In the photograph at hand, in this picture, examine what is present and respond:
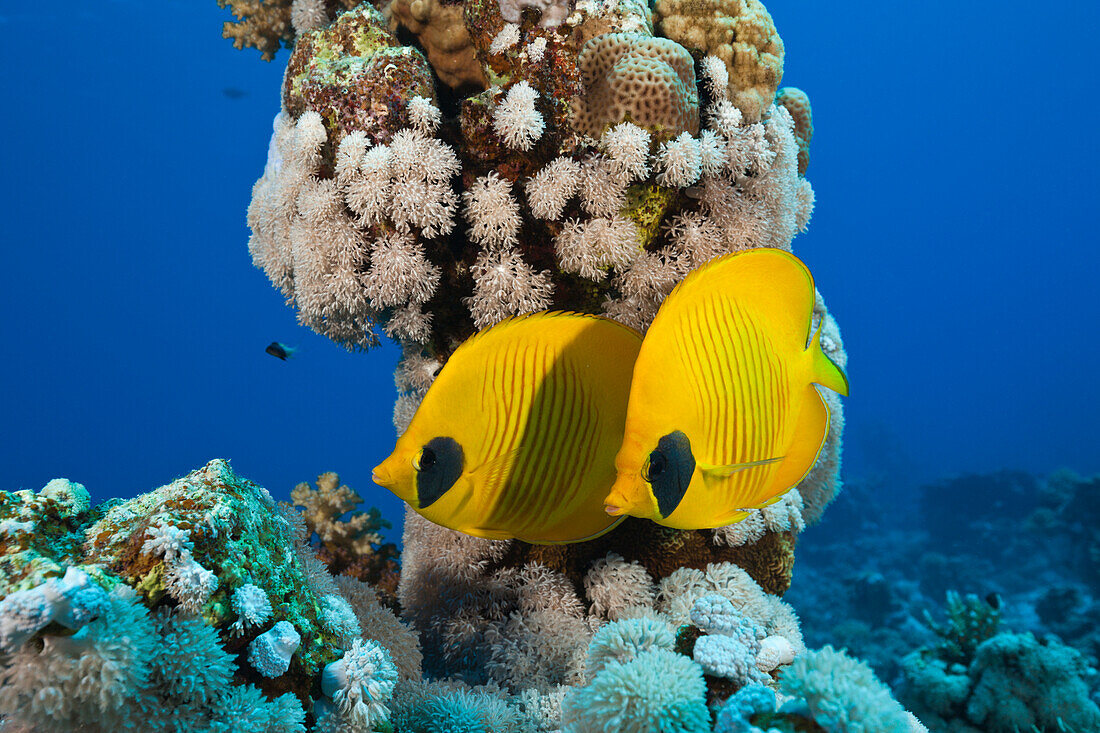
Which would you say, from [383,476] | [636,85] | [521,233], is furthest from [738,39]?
[383,476]

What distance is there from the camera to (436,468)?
119 centimetres

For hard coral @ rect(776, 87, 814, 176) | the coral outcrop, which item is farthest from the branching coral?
the coral outcrop

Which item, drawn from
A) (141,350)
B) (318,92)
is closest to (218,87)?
(141,350)

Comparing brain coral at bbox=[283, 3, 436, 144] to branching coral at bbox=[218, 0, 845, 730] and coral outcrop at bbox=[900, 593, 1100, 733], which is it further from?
coral outcrop at bbox=[900, 593, 1100, 733]

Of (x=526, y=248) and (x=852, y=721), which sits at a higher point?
(x=526, y=248)

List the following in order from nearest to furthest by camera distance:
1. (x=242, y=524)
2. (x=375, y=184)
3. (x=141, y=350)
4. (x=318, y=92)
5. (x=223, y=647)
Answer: (x=223, y=647) < (x=242, y=524) < (x=375, y=184) < (x=318, y=92) < (x=141, y=350)

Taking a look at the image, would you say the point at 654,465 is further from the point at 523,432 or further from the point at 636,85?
the point at 636,85

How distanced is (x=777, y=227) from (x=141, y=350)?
84219mm

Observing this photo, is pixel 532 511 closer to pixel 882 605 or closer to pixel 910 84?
pixel 882 605

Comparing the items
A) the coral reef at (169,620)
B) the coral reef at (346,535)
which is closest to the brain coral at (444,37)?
the coral reef at (169,620)

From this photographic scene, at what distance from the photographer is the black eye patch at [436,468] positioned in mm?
1186

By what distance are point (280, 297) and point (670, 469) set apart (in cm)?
5291

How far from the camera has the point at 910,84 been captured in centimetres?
8438

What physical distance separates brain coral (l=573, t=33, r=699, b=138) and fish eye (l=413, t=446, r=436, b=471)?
69.5 inches
